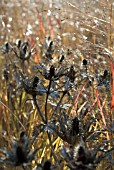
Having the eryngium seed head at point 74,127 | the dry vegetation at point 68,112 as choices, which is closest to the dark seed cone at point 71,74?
the dry vegetation at point 68,112

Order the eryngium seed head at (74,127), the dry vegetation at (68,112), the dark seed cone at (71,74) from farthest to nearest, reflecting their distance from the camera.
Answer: the dark seed cone at (71,74), the eryngium seed head at (74,127), the dry vegetation at (68,112)

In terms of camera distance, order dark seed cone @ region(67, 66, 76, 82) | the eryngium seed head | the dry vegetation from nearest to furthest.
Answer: the dry vegetation < the eryngium seed head < dark seed cone @ region(67, 66, 76, 82)

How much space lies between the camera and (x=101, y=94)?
3.80 ft

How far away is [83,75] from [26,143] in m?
0.39

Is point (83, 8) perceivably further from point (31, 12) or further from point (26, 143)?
point (31, 12)

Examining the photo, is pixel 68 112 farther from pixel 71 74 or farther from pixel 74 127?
pixel 74 127

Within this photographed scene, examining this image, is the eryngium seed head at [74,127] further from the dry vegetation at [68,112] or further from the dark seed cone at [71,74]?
the dark seed cone at [71,74]

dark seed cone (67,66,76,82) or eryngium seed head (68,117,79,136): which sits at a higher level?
dark seed cone (67,66,76,82)

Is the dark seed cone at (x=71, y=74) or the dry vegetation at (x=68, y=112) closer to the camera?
the dry vegetation at (x=68, y=112)

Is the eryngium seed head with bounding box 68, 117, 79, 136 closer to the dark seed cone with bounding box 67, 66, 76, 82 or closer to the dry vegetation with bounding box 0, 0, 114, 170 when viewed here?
the dry vegetation with bounding box 0, 0, 114, 170

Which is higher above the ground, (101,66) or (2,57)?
(2,57)

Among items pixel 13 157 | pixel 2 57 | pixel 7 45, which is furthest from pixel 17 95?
pixel 13 157

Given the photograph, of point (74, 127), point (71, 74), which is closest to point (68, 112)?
point (71, 74)

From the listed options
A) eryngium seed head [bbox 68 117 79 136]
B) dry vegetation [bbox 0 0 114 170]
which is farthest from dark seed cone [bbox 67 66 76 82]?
eryngium seed head [bbox 68 117 79 136]
